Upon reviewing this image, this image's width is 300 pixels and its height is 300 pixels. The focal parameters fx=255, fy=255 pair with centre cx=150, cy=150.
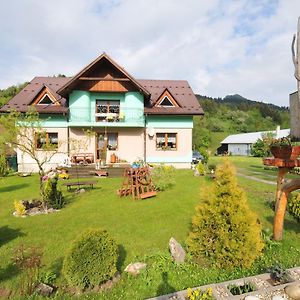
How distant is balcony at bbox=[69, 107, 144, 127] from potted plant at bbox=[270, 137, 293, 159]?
13512 millimetres

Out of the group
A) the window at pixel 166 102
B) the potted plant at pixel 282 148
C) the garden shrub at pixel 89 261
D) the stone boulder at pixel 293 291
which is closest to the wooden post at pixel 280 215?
the potted plant at pixel 282 148

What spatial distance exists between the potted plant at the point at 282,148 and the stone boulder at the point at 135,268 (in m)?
3.71

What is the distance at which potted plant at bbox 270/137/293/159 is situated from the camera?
5461 mm

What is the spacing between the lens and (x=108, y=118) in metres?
18.9

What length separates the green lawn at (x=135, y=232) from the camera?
14.1 ft

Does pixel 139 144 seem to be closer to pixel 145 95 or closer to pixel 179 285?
pixel 145 95

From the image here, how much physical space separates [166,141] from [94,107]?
238 inches

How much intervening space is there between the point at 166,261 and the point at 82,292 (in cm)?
159

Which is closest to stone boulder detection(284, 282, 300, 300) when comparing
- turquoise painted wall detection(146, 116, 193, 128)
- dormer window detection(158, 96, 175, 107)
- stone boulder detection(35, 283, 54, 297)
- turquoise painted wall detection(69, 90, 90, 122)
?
stone boulder detection(35, 283, 54, 297)

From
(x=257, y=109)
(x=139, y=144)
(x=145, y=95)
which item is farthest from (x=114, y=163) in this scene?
(x=257, y=109)

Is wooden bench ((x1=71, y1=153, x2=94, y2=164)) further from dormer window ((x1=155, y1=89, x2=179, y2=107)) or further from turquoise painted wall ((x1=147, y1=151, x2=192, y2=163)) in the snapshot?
dormer window ((x1=155, y1=89, x2=179, y2=107))

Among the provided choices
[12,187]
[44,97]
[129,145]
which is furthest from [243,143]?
[12,187]

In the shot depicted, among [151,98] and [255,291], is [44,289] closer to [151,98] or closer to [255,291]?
[255,291]

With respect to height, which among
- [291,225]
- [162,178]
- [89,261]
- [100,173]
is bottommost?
[291,225]
